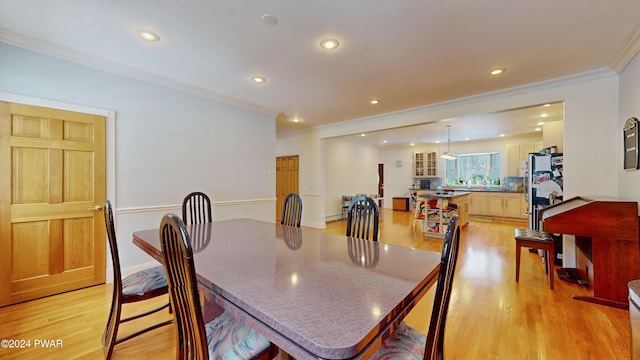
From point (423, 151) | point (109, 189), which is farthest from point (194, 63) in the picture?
point (423, 151)

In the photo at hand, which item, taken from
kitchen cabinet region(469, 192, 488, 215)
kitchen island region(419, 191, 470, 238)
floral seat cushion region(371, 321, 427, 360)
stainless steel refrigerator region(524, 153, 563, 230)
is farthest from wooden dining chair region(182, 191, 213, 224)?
kitchen cabinet region(469, 192, 488, 215)

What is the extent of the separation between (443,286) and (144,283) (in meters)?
1.82

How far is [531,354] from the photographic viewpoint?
1.72 meters

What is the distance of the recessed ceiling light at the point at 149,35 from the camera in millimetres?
2199

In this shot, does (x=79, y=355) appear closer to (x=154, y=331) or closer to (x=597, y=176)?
(x=154, y=331)

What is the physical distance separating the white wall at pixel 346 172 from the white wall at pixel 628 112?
4.90m

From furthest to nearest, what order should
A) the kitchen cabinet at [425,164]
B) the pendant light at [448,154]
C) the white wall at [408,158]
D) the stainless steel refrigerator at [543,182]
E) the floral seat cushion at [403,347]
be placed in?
the kitchen cabinet at [425,164] → the white wall at [408,158] → the pendant light at [448,154] → the stainless steel refrigerator at [543,182] → the floral seat cushion at [403,347]

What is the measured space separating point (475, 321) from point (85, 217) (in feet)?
13.0

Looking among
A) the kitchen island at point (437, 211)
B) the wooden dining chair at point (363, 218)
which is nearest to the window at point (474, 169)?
the kitchen island at point (437, 211)

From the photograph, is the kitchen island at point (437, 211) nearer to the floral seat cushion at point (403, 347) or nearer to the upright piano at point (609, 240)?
the upright piano at point (609, 240)

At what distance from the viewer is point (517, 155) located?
709 cm

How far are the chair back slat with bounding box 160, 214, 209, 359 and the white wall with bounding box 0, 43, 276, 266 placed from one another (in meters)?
2.64

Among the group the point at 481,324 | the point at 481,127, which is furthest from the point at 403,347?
the point at 481,127

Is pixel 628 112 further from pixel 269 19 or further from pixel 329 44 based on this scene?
pixel 269 19
